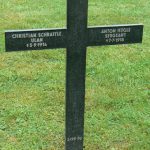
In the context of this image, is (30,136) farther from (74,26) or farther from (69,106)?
(74,26)

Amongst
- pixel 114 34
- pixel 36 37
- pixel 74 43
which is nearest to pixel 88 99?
pixel 114 34

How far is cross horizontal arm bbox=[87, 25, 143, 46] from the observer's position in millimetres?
4672

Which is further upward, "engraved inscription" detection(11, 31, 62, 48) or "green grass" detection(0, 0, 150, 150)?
"engraved inscription" detection(11, 31, 62, 48)

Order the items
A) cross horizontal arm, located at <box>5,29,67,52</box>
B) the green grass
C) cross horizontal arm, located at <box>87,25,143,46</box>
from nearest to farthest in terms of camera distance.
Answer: cross horizontal arm, located at <box>5,29,67,52</box> < cross horizontal arm, located at <box>87,25,143,46</box> < the green grass

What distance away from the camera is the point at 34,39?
4508mm

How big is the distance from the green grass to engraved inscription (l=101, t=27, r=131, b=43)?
4.89 feet

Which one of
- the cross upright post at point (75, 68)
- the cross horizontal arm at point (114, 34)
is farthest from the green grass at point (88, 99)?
the cross horizontal arm at point (114, 34)

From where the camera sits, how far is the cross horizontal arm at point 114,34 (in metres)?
4.67

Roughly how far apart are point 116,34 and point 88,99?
2.29 metres

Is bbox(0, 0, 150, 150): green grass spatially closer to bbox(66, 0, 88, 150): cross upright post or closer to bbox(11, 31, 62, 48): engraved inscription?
bbox(66, 0, 88, 150): cross upright post

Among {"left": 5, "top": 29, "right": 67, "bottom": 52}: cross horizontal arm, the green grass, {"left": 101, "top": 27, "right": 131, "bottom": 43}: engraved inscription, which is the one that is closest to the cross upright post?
{"left": 5, "top": 29, "right": 67, "bottom": 52}: cross horizontal arm

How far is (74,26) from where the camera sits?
449 cm

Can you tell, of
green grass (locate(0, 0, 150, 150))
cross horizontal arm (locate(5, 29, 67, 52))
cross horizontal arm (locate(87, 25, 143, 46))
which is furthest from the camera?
green grass (locate(0, 0, 150, 150))

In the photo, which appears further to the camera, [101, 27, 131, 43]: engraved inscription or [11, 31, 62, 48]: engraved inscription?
[101, 27, 131, 43]: engraved inscription
